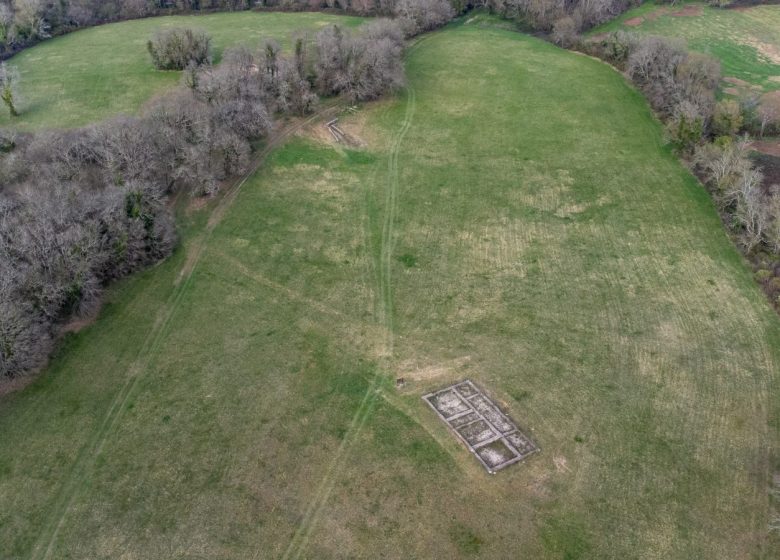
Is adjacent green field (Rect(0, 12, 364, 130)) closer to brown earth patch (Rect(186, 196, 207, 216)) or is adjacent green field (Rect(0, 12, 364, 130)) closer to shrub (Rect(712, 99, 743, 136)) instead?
brown earth patch (Rect(186, 196, 207, 216))

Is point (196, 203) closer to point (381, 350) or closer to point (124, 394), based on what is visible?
point (124, 394)

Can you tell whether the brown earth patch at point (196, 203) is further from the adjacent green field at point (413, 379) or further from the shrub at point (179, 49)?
the shrub at point (179, 49)

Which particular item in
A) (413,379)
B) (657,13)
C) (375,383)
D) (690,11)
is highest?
(690,11)

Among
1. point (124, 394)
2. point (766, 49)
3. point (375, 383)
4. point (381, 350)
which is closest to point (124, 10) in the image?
point (124, 394)

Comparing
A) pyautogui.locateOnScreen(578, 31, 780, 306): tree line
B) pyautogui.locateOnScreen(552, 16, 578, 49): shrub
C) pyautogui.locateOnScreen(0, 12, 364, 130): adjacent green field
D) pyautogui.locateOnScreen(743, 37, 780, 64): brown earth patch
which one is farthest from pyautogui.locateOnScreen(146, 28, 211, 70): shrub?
pyautogui.locateOnScreen(743, 37, 780, 64): brown earth patch

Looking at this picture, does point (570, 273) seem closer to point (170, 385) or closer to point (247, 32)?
point (170, 385)

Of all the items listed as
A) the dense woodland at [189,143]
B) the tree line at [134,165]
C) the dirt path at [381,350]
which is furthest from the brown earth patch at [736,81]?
the tree line at [134,165]
